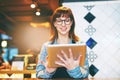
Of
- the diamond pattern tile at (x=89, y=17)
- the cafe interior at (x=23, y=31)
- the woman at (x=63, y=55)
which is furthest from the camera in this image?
the cafe interior at (x=23, y=31)

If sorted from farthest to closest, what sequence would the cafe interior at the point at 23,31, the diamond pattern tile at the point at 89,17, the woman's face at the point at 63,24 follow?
the cafe interior at the point at 23,31, the diamond pattern tile at the point at 89,17, the woman's face at the point at 63,24

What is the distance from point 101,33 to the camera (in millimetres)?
2828

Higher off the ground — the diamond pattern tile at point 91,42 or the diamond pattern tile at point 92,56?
the diamond pattern tile at point 91,42

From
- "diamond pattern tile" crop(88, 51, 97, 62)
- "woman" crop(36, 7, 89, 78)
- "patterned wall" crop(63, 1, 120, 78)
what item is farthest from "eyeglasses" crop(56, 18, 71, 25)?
"diamond pattern tile" crop(88, 51, 97, 62)

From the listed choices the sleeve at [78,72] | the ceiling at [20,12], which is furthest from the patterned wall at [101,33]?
the ceiling at [20,12]

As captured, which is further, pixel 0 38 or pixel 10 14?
pixel 0 38

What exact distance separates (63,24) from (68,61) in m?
0.41

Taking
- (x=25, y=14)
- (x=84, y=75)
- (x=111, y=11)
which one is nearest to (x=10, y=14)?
(x=25, y=14)

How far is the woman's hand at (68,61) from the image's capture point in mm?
1895

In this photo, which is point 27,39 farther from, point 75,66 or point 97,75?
point 75,66

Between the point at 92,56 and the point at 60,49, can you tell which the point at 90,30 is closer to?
the point at 92,56

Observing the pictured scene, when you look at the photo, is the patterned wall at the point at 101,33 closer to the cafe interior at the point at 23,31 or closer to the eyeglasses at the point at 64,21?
the eyeglasses at the point at 64,21

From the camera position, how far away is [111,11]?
9.26ft

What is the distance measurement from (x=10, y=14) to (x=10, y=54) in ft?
8.37
